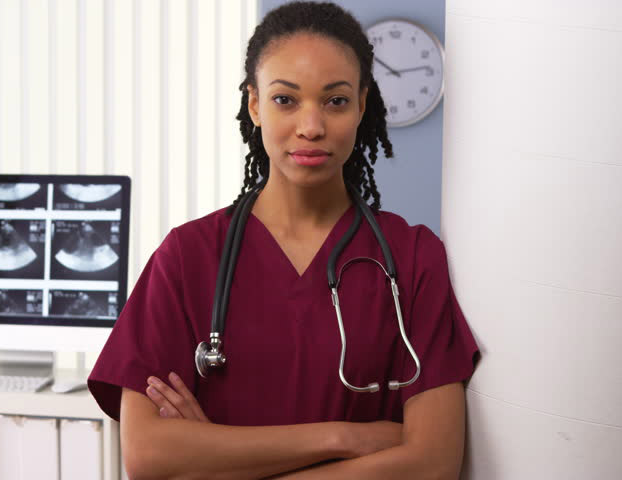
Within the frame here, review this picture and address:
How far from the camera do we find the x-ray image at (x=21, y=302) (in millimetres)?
1548

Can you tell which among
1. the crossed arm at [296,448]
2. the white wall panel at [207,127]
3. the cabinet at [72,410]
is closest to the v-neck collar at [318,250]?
the crossed arm at [296,448]

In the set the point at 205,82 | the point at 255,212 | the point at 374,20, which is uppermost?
the point at 374,20

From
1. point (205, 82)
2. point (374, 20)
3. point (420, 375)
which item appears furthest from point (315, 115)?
point (374, 20)

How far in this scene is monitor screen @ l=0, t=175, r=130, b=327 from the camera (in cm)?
153

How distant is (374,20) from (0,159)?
1.39 metres

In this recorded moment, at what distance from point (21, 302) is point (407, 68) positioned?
5.03 ft

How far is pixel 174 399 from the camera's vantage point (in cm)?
88

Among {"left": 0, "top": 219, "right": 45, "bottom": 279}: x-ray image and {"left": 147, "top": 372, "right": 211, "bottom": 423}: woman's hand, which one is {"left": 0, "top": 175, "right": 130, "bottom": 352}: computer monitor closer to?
{"left": 0, "top": 219, "right": 45, "bottom": 279}: x-ray image

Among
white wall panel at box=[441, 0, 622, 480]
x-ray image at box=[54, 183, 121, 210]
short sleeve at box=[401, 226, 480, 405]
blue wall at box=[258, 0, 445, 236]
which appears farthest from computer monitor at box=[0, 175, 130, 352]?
blue wall at box=[258, 0, 445, 236]

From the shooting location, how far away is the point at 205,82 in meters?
2.38

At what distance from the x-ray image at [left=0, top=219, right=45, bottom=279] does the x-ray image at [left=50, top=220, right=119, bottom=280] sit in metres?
0.04

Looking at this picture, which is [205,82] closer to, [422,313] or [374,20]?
[374,20]

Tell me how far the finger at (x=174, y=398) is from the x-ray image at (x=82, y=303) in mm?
661

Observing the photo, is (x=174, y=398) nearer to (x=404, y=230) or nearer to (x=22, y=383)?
(x=404, y=230)
